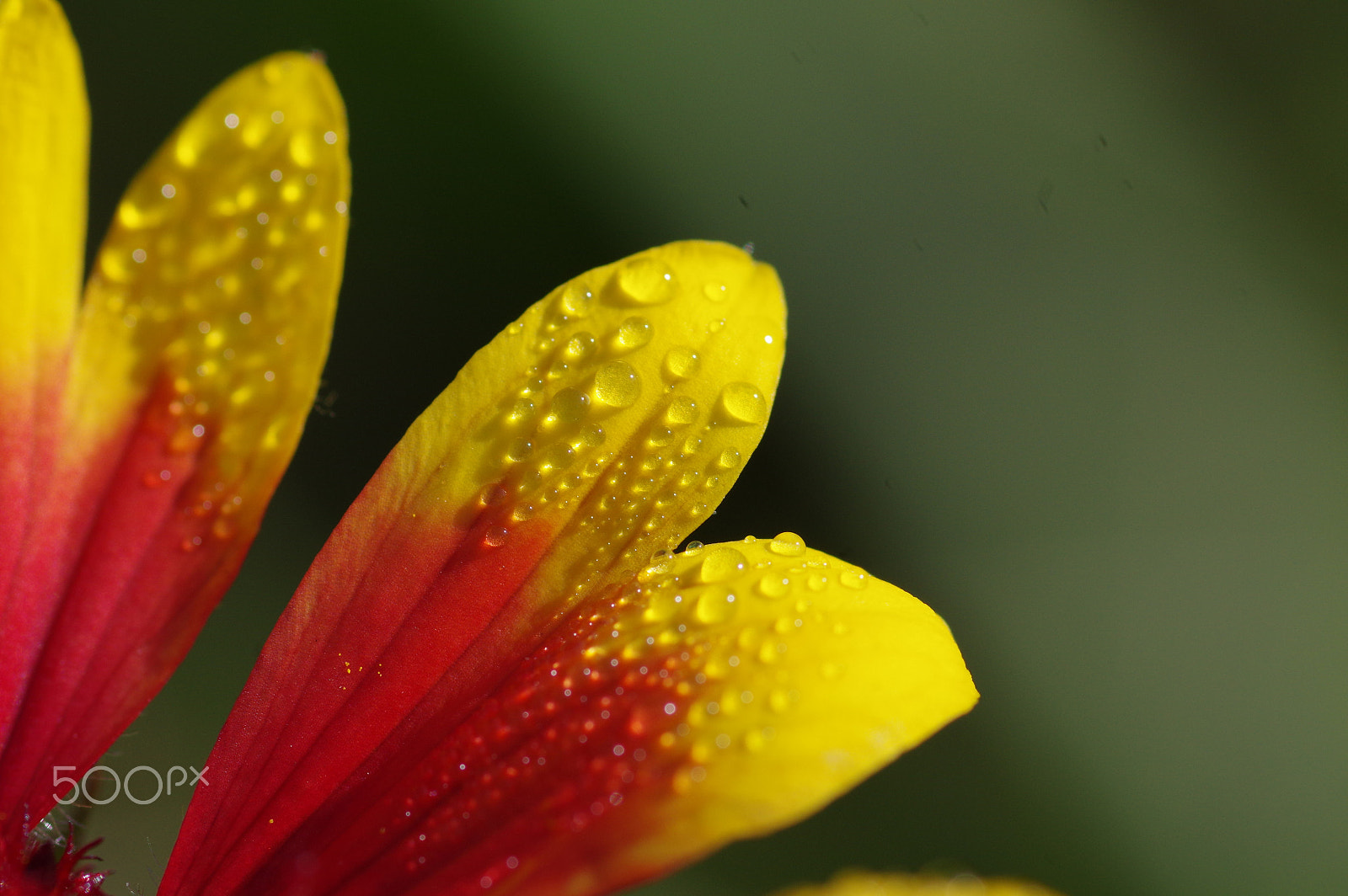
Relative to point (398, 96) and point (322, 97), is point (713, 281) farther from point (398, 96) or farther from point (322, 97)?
point (398, 96)

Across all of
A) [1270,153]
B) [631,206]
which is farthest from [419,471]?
[1270,153]

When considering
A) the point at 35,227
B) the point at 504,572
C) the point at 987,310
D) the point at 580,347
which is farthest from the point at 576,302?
the point at 987,310

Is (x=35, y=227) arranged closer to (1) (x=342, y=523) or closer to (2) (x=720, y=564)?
(1) (x=342, y=523)

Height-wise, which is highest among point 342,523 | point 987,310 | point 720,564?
point 987,310

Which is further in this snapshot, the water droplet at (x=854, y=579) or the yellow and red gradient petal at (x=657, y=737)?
the water droplet at (x=854, y=579)

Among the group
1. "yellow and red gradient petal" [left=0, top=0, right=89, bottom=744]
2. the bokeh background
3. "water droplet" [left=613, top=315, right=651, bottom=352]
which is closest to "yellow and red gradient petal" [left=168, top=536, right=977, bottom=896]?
"water droplet" [left=613, top=315, right=651, bottom=352]

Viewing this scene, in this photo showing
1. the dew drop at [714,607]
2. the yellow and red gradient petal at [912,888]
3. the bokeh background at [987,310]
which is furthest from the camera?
the bokeh background at [987,310]

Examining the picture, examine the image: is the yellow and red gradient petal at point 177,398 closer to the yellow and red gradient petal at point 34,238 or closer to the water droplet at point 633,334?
the yellow and red gradient petal at point 34,238

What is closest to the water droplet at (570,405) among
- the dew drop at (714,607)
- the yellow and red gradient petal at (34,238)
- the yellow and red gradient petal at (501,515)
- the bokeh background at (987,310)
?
the yellow and red gradient petal at (501,515)
